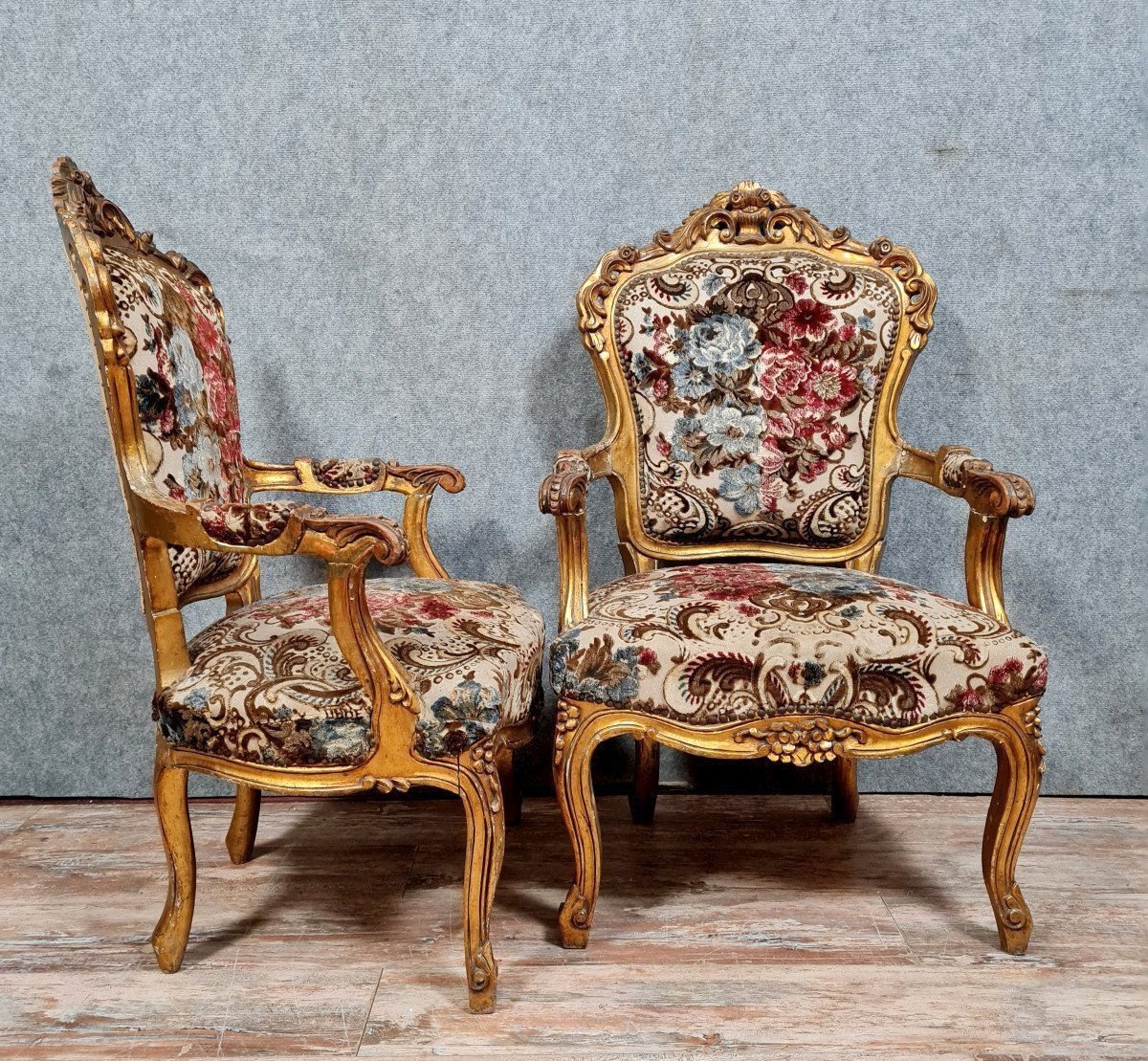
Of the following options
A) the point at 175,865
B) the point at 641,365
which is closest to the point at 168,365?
the point at 175,865

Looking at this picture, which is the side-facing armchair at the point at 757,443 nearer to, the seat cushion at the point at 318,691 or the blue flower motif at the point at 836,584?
the blue flower motif at the point at 836,584

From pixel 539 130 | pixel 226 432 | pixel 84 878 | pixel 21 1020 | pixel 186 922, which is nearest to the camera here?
pixel 21 1020

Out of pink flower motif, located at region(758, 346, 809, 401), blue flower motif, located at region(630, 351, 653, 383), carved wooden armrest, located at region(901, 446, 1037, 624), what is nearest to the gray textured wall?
blue flower motif, located at region(630, 351, 653, 383)

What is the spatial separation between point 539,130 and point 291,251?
0.59m

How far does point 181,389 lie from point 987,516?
130 cm

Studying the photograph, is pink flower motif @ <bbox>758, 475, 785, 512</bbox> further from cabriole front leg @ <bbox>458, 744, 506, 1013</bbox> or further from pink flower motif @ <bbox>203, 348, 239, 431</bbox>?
pink flower motif @ <bbox>203, 348, 239, 431</bbox>

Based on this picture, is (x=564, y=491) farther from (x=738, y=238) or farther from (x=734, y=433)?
(x=738, y=238)

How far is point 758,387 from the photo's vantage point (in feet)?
6.48

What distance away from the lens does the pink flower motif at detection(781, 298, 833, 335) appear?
196 centimetres

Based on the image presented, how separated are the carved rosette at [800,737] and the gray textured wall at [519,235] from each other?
→ 32.6 inches

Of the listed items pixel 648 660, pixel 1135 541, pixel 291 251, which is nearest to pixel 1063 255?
pixel 1135 541

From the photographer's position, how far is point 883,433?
1981mm

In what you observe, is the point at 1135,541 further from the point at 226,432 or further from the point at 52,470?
the point at 52,470

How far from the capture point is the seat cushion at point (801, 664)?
4.92ft
